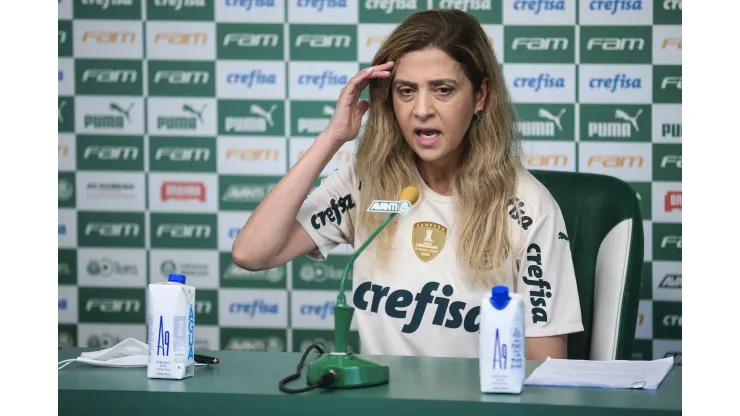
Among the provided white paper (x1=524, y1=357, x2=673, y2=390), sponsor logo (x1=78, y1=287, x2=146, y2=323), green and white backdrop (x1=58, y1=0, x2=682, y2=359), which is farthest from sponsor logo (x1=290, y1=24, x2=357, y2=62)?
white paper (x1=524, y1=357, x2=673, y2=390)

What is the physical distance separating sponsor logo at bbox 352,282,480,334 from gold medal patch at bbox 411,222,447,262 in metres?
0.07

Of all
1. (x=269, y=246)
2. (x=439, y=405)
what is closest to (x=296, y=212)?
(x=269, y=246)

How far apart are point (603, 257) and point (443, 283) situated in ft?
1.27

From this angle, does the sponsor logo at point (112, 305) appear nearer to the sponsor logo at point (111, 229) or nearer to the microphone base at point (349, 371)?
the sponsor logo at point (111, 229)

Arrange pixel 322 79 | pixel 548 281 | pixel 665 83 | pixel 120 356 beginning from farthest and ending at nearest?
pixel 322 79 < pixel 665 83 < pixel 548 281 < pixel 120 356

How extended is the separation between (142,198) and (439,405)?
3026mm

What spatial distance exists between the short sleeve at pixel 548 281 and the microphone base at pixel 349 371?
0.63 metres

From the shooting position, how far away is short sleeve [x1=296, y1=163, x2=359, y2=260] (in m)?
2.04

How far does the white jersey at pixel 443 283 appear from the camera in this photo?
1.85m

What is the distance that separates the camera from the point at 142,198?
154 inches

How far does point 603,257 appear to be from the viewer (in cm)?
196

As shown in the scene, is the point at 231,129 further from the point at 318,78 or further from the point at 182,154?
the point at 318,78

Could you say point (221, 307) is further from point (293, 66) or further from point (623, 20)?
point (623, 20)

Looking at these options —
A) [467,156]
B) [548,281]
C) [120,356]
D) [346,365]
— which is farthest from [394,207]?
[467,156]
